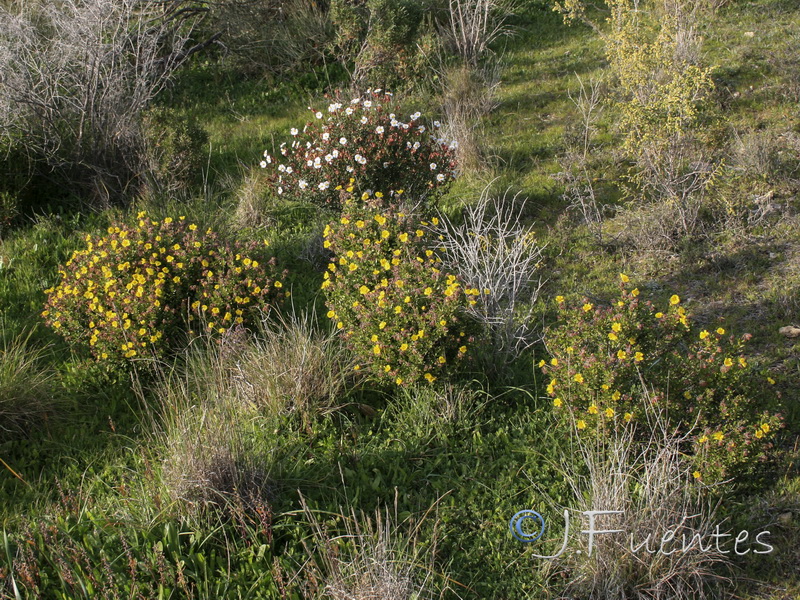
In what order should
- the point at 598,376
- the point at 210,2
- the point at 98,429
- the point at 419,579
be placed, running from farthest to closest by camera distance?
the point at 210,2 → the point at 98,429 → the point at 598,376 → the point at 419,579

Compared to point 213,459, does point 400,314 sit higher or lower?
higher

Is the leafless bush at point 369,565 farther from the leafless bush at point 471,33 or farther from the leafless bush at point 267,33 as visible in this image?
the leafless bush at point 267,33

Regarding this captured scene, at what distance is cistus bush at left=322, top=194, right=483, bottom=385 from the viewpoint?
3.91 metres

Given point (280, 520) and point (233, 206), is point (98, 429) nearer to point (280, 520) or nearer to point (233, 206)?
point (280, 520)

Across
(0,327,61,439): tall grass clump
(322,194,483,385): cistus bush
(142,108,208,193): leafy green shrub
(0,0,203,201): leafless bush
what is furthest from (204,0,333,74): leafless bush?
(0,327,61,439): tall grass clump

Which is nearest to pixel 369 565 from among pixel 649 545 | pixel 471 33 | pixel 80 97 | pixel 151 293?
pixel 649 545

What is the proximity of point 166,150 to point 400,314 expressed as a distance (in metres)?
3.68

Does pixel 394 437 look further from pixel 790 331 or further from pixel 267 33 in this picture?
pixel 267 33

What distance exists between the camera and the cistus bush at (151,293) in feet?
14.6

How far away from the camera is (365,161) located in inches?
225

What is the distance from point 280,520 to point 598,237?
350cm

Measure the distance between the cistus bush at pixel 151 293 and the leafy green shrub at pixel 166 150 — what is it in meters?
1.86

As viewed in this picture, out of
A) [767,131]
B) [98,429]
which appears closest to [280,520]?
[98,429]

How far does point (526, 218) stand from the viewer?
20.6ft
